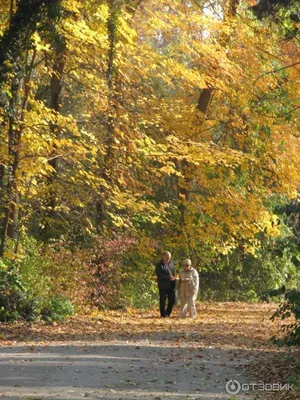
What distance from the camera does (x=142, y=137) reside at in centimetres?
2491

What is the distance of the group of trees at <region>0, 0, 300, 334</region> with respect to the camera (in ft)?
72.2

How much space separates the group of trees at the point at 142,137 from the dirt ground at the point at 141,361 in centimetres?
358

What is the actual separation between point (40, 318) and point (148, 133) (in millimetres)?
9489

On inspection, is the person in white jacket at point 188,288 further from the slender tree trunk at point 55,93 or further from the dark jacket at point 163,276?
the slender tree trunk at point 55,93

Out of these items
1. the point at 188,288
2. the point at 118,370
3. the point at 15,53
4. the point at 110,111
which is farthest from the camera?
the point at 110,111

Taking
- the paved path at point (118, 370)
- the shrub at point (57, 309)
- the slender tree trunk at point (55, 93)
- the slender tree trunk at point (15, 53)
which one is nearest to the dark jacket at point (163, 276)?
the shrub at point (57, 309)

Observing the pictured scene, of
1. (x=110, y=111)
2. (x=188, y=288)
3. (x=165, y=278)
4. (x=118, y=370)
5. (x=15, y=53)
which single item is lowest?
(x=118, y=370)

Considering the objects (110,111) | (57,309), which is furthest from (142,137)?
(57,309)

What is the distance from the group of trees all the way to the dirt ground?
11.8 feet

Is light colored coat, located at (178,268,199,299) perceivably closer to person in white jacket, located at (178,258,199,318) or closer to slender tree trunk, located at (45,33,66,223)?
person in white jacket, located at (178,258,199,318)

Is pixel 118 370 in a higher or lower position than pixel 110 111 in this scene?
lower

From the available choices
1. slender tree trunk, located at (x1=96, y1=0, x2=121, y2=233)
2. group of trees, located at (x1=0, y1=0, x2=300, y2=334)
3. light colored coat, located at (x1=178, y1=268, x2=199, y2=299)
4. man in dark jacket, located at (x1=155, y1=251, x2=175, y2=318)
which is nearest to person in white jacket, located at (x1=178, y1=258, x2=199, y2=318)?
light colored coat, located at (x1=178, y1=268, x2=199, y2=299)

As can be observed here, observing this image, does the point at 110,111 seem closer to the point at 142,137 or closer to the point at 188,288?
the point at 142,137

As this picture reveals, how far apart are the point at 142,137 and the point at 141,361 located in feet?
38.3
